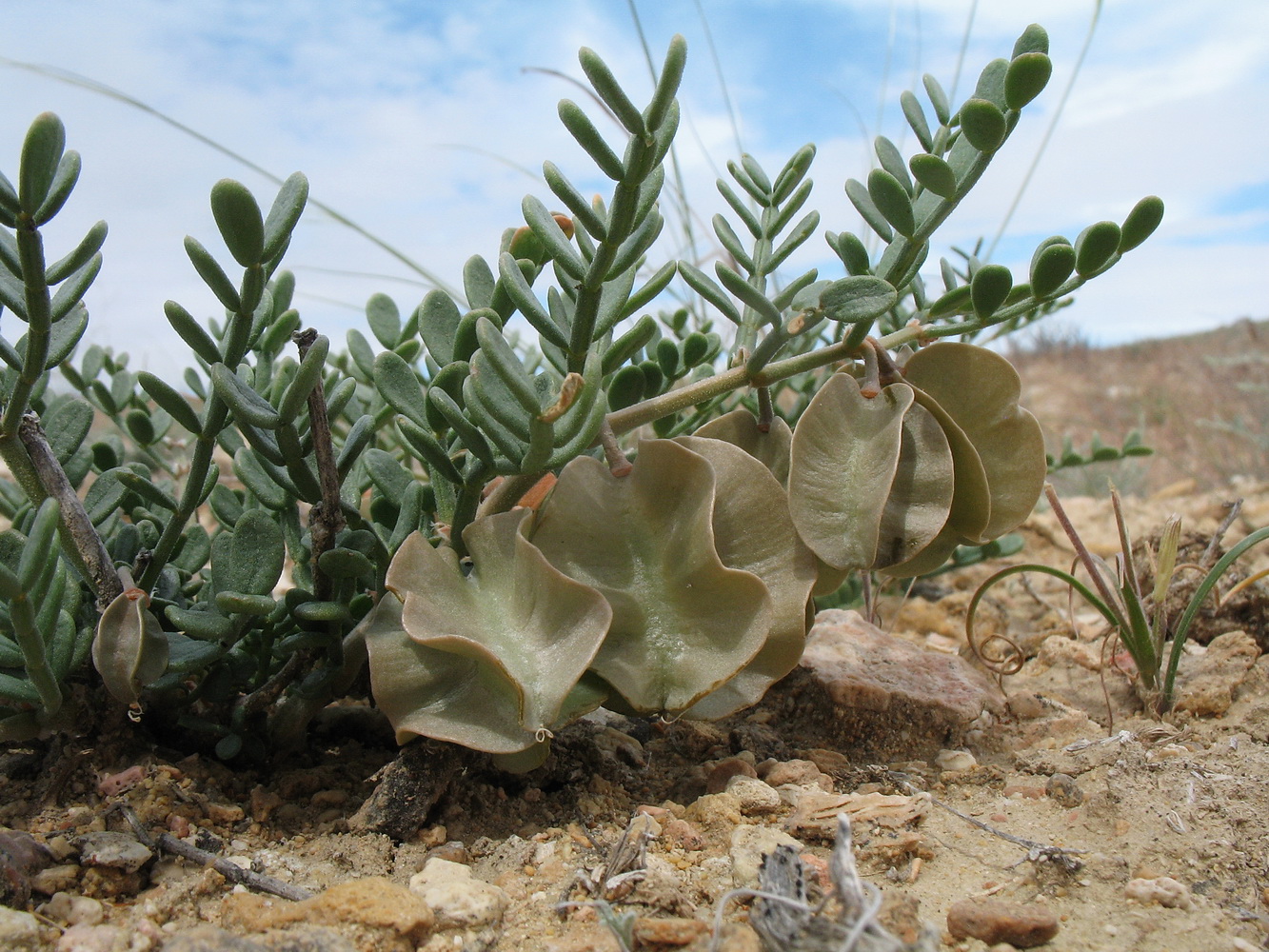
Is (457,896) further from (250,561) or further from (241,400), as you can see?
(241,400)

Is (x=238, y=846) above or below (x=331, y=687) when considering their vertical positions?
below

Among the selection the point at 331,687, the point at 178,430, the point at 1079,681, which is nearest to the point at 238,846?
the point at 331,687

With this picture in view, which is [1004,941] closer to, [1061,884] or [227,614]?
[1061,884]

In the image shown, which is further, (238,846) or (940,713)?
(940,713)

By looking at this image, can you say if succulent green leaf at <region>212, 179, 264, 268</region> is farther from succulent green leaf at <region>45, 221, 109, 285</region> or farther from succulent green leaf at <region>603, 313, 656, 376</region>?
succulent green leaf at <region>603, 313, 656, 376</region>

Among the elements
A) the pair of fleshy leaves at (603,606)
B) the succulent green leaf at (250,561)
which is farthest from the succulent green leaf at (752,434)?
the succulent green leaf at (250,561)

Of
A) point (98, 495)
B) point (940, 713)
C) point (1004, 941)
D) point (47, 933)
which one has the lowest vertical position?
point (47, 933)

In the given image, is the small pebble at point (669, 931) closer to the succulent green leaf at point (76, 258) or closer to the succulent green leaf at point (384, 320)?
the succulent green leaf at point (76, 258)
